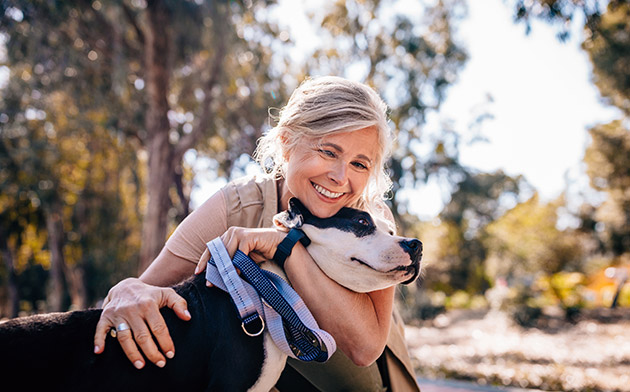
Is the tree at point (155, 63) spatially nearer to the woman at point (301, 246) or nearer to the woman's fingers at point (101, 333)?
the woman at point (301, 246)

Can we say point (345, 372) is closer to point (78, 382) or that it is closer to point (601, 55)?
point (78, 382)

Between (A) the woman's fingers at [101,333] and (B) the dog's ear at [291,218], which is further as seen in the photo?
(B) the dog's ear at [291,218]

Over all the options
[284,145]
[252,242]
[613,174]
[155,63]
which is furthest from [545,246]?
[252,242]

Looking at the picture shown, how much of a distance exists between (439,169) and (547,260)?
719cm

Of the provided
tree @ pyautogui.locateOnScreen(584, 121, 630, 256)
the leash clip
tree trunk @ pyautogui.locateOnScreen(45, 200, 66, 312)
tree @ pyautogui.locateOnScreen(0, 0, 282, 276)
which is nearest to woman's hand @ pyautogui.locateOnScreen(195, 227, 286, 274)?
the leash clip

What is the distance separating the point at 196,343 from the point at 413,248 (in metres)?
0.83

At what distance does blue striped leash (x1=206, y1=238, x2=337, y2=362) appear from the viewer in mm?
1495

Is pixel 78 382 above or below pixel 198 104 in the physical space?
below

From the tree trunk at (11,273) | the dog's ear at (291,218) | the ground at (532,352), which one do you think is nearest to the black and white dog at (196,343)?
the dog's ear at (291,218)

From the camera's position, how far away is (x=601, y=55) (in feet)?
39.0

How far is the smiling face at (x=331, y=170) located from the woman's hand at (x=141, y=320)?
2.25 feet

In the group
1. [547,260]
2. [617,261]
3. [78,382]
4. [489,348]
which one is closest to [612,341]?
[489,348]

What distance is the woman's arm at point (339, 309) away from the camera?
1.70 m

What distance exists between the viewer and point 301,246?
176 cm
